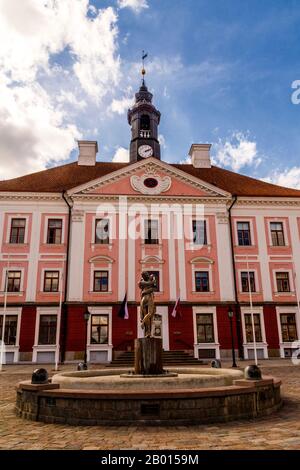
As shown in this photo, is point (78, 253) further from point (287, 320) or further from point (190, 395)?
point (190, 395)

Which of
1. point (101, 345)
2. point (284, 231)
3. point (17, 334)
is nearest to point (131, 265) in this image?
point (101, 345)

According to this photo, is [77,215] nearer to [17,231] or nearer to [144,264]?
[17,231]

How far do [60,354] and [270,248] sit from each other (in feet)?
54.5

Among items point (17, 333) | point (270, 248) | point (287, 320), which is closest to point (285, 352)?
point (287, 320)

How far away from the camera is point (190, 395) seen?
7816 millimetres

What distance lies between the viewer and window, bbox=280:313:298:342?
26.2 metres

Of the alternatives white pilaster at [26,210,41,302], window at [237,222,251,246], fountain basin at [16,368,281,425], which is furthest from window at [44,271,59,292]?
fountain basin at [16,368,281,425]

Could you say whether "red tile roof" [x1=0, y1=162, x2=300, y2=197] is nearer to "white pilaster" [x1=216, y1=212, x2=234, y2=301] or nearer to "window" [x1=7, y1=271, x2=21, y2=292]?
"white pilaster" [x1=216, y1=212, x2=234, y2=301]

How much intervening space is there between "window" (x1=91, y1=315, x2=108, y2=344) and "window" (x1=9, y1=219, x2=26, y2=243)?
777 centimetres

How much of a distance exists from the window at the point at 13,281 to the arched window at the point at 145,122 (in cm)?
1764

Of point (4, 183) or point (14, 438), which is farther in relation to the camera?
point (4, 183)

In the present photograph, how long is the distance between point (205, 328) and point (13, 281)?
44.3ft
